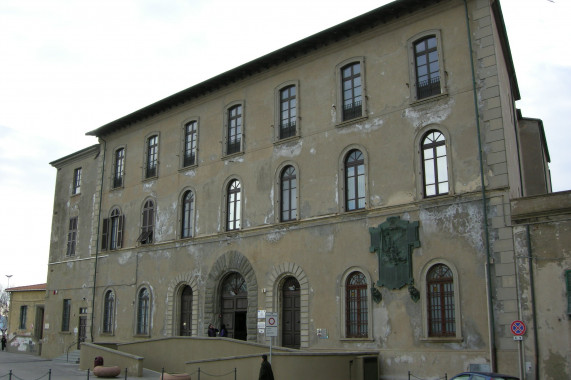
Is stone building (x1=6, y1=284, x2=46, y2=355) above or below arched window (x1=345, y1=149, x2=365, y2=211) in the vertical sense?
below

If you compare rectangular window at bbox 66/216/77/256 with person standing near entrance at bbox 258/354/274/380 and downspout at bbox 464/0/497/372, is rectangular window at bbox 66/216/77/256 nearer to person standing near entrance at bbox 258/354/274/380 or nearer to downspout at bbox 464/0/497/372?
person standing near entrance at bbox 258/354/274/380

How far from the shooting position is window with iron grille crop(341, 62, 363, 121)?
2256 cm

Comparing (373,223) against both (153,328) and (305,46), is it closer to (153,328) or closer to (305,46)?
(305,46)

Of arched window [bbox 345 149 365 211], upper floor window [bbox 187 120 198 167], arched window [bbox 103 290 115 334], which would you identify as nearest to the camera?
arched window [bbox 345 149 365 211]

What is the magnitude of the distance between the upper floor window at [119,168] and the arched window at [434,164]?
61.7 feet

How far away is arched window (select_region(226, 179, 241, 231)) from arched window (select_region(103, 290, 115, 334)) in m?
9.59

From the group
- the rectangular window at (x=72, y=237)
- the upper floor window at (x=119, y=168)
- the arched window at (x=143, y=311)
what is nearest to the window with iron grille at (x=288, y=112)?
the arched window at (x=143, y=311)

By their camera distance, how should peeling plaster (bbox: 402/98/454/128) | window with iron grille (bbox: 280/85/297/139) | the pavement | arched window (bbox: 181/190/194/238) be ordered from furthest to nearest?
1. arched window (bbox: 181/190/194/238)
2. window with iron grille (bbox: 280/85/297/139)
3. the pavement
4. peeling plaster (bbox: 402/98/454/128)

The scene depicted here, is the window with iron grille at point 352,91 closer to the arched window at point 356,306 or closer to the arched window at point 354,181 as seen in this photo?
the arched window at point 354,181

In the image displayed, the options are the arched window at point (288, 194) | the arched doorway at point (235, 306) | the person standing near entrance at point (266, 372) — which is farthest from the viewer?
→ the arched doorway at point (235, 306)

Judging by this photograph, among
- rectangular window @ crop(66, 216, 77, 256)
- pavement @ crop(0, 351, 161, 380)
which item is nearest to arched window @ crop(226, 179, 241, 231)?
pavement @ crop(0, 351, 161, 380)

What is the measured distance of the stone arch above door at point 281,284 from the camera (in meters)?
22.2

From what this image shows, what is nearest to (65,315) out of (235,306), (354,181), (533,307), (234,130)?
(235,306)

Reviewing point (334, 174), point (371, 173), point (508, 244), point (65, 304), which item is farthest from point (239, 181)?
point (65, 304)
